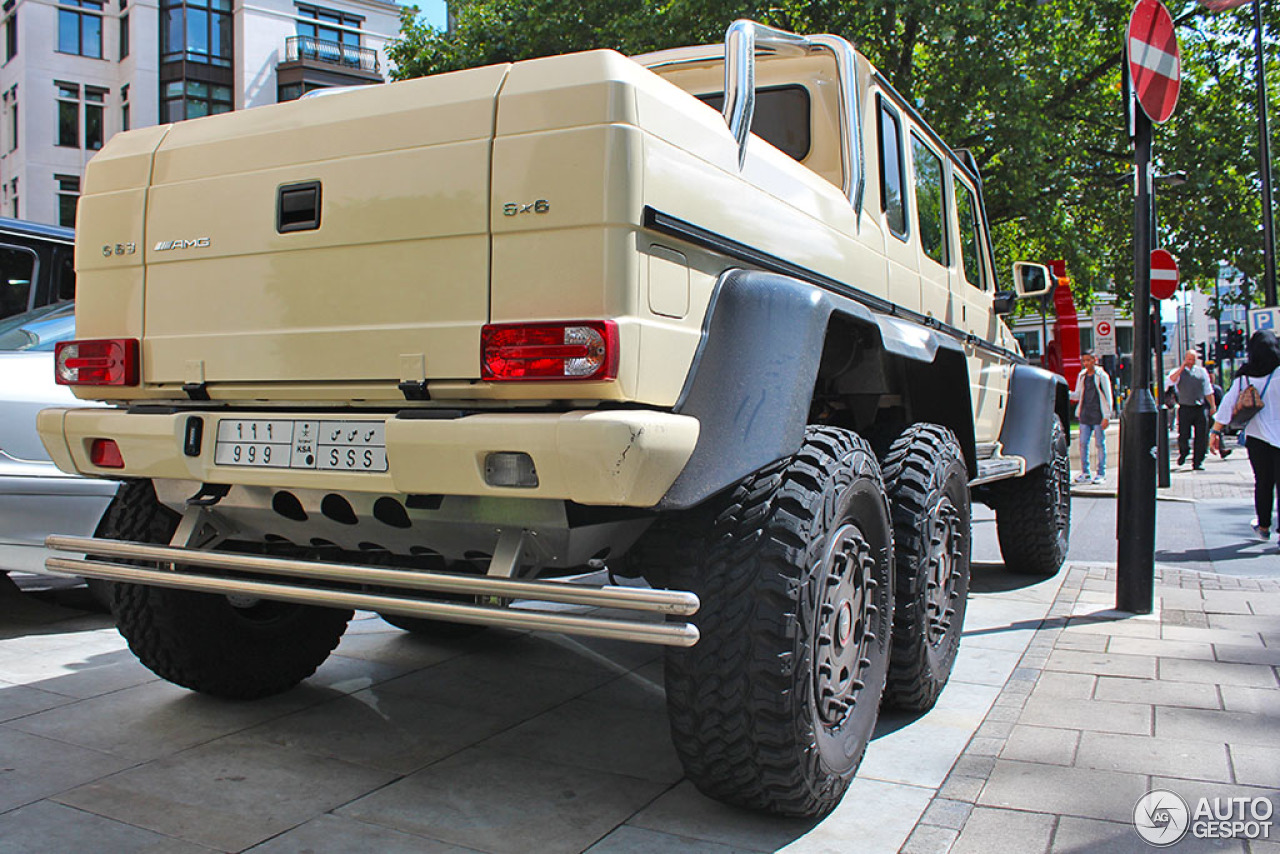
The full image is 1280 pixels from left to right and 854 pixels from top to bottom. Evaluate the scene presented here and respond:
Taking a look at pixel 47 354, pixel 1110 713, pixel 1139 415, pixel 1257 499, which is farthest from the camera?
pixel 1257 499

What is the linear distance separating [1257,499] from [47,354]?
832cm

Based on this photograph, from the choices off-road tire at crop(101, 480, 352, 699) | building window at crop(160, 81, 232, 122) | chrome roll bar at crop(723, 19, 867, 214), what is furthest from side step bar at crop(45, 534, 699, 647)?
building window at crop(160, 81, 232, 122)

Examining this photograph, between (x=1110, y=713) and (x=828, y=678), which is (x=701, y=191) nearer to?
(x=828, y=678)

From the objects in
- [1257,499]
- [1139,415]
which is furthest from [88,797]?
[1257,499]

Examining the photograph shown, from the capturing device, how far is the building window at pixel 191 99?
1478 inches

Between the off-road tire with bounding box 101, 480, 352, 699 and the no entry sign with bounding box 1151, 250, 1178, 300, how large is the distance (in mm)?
10202

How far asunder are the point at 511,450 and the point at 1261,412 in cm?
744

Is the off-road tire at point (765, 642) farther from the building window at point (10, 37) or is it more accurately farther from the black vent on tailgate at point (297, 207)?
the building window at point (10, 37)

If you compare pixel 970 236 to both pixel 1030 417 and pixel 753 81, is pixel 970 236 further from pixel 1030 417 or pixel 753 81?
pixel 753 81

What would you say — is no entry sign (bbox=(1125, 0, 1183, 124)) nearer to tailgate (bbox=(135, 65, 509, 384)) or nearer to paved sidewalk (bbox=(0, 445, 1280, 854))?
paved sidewalk (bbox=(0, 445, 1280, 854))

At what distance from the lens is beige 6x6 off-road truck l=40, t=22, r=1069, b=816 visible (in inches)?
97.4

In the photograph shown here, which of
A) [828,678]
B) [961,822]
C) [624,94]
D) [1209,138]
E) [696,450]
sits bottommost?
[961,822]

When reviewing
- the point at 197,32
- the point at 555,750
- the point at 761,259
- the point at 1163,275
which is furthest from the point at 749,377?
the point at 197,32

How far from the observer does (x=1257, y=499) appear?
27.6ft
